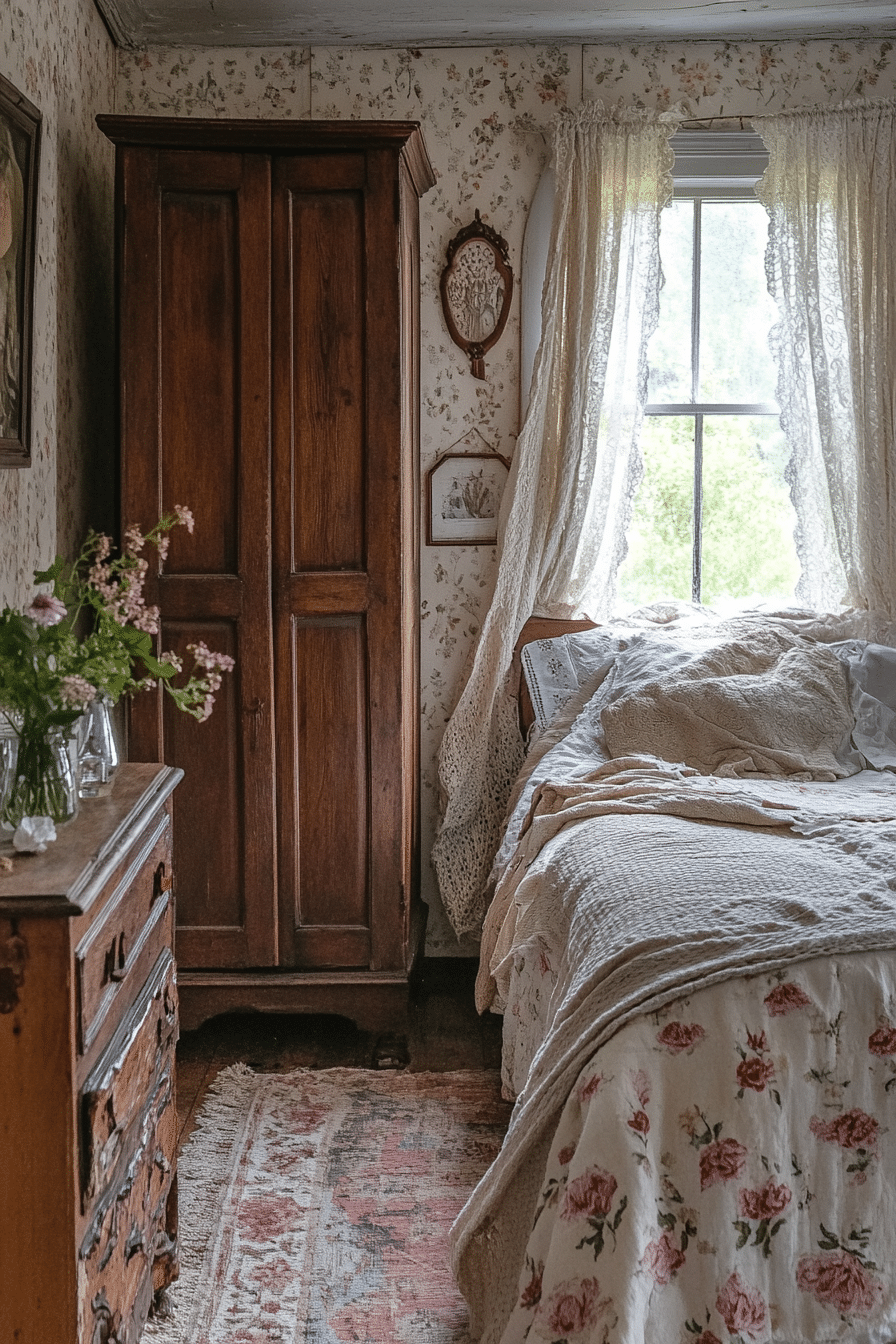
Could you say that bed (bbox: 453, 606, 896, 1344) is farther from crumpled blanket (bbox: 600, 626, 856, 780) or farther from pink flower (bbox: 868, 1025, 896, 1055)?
crumpled blanket (bbox: 600, 626, 856, 780)

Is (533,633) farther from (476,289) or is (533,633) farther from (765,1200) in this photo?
(765,1200)

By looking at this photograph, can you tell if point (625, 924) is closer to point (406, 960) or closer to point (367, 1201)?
point (367, 1201)

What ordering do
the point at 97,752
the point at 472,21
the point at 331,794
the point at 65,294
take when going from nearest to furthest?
the point at 97,752 < the point at 65,294 < the point at 331,794 < the point at 472,21

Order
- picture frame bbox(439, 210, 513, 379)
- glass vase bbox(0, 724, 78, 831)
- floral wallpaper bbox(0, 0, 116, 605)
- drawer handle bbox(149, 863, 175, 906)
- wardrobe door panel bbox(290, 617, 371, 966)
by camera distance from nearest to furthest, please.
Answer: glass vase bbox(0, 724, 78, 831) → drawer handle bbox(149, 863, 175, 906) → floral wallpaper bbox(0, 0, 116, 605) → wardrobe door panel bbox(290, 617, 371, 966) → picture frame bbox(439, 210, 513, 379)

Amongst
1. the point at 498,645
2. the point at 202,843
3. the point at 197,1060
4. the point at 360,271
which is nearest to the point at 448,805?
the point at 498,645

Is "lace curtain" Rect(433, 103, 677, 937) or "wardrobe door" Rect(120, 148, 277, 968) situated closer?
"wardrobe door" Rect(120, 148, 277, 968)

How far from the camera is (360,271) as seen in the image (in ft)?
9.27

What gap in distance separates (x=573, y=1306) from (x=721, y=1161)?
0.26 meters

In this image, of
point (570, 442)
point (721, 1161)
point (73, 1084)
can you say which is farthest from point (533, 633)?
point (73, 1084)

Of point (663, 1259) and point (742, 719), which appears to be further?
point (742, 719)

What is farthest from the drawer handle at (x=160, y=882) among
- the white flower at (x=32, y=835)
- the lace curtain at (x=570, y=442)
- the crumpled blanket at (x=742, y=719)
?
the lace curtain at (x=570, y=442)

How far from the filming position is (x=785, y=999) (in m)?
1.65

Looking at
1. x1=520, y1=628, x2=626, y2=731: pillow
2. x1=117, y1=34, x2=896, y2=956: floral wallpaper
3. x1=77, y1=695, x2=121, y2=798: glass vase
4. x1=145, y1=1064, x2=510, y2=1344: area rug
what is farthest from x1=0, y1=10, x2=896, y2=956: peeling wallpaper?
x1=77, y1=695, x2=121, y2=798: glass vase

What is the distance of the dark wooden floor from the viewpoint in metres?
2.90
